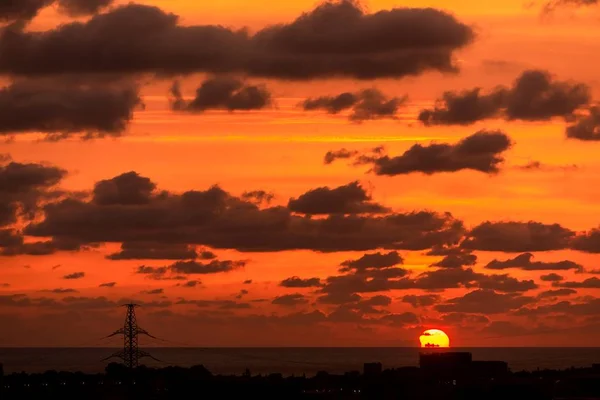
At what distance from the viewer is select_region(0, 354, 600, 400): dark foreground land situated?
435 ft

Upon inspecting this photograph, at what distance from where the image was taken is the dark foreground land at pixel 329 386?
132 m

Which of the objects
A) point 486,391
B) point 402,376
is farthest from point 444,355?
point 486,391

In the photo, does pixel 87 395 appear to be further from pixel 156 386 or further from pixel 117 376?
pixel 117 376

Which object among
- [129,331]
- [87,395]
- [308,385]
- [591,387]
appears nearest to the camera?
[591,387]

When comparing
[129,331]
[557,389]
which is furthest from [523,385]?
[129,331]

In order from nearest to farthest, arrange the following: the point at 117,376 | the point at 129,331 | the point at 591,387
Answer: the point at 591,387 → the point at 129,331 → the point at 117,376

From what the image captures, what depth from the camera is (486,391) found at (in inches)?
5325

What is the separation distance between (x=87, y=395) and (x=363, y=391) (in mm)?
36685

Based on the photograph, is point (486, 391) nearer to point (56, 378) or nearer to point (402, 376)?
point (402, 376)

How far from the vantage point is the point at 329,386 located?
177625mm

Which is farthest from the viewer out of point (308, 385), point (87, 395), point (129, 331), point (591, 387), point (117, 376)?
point (117, 376)

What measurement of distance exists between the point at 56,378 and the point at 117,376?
10.1 metres

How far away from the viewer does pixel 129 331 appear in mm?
143125

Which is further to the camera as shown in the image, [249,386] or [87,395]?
[87,395]
